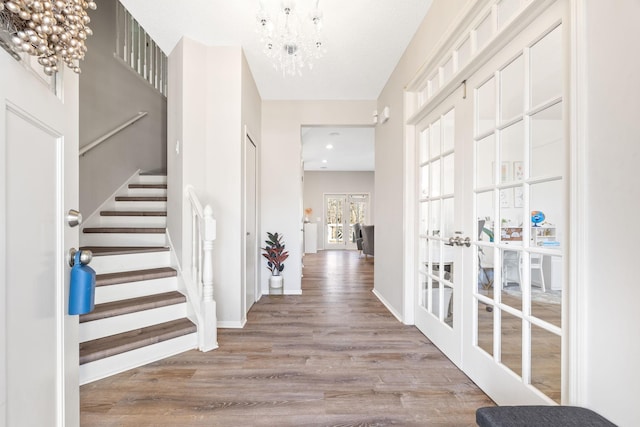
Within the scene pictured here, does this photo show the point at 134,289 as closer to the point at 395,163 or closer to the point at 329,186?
the point at 395,163

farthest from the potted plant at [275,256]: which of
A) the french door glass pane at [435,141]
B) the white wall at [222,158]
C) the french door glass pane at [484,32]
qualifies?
the french door glass pane at [484,32]

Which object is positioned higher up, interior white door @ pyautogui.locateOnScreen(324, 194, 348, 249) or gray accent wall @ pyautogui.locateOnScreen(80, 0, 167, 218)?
gray accent wall @ pyautogui.locateOnScreen(80, 0, 167, 218)

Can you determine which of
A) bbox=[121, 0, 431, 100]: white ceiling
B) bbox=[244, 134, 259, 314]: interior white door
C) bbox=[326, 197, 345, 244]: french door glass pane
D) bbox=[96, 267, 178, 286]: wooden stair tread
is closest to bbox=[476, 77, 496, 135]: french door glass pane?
bbox=[121, 0, 431, 100]: white ceiling

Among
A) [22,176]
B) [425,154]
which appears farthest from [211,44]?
[22,176]

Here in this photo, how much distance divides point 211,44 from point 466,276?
2.96 m

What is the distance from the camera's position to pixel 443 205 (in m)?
2.26

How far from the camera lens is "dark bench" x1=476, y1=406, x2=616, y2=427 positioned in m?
0.82

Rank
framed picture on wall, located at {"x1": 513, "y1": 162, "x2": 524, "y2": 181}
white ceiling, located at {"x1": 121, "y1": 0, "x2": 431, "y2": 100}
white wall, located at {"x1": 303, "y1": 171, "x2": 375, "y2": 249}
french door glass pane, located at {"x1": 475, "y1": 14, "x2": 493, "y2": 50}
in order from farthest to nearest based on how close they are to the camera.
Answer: white wall, located at {"x1": 303, "y1": 171, "x2": 375, "y2": 249}
white ceiling, located at {"x1": 121, "y1": 0, "x2": 431, "y2": 100}
french door glass pane, located at {"x1": 475, "y1": 14, "x2": 493, "y2": 50}
framed picture on wall, located at {"x1": 513, "y1": 162, "x2": 524, "y2": 181}

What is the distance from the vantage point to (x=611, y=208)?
37.3 inches

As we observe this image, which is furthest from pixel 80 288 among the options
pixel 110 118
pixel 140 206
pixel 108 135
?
pixel 110 118

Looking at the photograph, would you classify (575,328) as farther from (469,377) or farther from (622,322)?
(469,377)

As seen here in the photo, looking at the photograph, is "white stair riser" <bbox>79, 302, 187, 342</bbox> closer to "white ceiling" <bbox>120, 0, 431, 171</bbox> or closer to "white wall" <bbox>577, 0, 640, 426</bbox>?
"white ceiling" <bbox>120, 0, 431, 171</bbox>

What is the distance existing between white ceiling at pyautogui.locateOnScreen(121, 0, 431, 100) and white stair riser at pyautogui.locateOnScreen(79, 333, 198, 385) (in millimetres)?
2567

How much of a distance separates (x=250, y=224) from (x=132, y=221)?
1.24m
